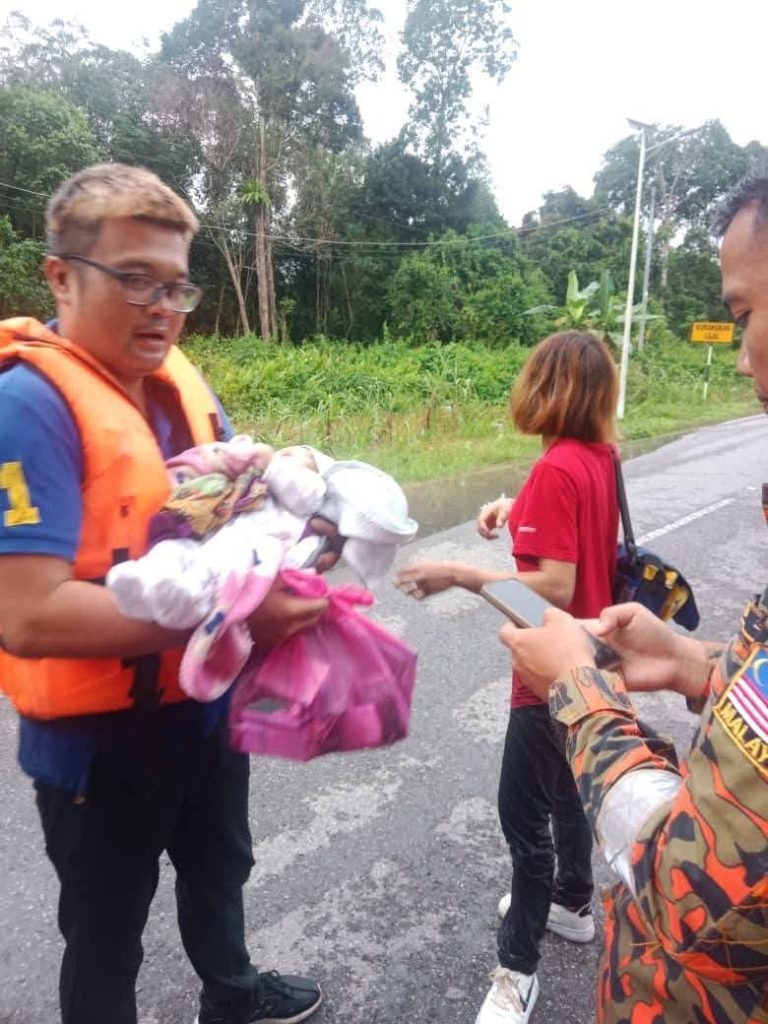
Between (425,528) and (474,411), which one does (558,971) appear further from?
(474,411)

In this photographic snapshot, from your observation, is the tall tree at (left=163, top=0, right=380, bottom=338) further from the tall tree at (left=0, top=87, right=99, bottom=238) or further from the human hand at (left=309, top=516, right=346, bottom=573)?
the human hand at (left=309, top=516, right=346, bottom=573)

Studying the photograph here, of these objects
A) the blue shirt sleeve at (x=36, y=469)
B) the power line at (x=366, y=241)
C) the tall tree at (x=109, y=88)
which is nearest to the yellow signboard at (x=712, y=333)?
the power line at (x=366, y=241)

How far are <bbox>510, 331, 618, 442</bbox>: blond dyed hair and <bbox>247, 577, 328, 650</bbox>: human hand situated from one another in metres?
1.00

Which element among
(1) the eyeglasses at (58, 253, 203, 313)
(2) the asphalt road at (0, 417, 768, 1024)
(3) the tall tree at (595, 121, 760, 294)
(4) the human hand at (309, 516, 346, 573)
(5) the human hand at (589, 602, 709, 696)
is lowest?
(2) the asphalt road at (0, 417, 768, 1024)

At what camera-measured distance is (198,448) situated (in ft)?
4.89

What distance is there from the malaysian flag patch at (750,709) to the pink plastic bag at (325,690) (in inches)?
30.3

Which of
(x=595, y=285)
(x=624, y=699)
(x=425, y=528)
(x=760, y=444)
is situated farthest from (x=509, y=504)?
(x=595, y=285)

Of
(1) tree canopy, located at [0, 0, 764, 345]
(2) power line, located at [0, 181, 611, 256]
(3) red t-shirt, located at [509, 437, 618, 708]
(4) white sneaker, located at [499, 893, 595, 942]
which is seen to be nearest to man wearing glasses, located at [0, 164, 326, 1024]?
(3) red t-shirt, located at [509, 437, 618, 708]

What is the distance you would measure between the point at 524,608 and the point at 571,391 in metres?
0.93

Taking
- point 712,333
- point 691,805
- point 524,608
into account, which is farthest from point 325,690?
point 712,333

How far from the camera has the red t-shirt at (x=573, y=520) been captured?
1.96 m

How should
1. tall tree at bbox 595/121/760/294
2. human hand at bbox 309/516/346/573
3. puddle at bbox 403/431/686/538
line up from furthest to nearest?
Result: tall tree at bbox 595/121/760/294 → puddle at bbox 403/431/686/538 → human hand at bbox 309/516/346/573

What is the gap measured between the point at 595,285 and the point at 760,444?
26.8ft

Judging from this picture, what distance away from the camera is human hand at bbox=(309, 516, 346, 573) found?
1.53 metres
